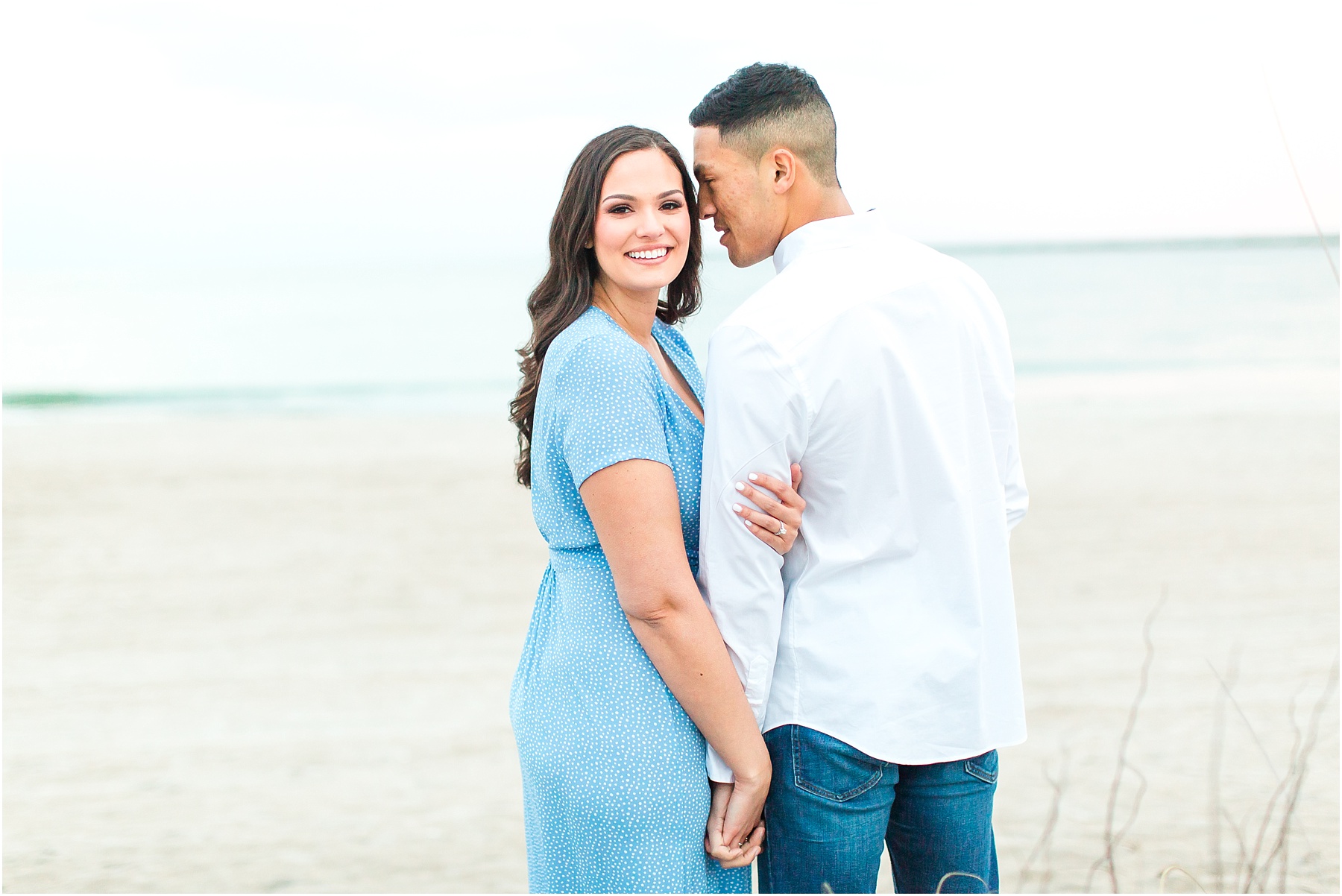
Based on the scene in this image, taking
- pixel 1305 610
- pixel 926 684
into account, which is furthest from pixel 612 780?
pixel 1305 610

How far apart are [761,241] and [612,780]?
42.8 inches

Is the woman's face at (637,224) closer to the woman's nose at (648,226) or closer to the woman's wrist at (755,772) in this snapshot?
the woman's nose at (648,226)

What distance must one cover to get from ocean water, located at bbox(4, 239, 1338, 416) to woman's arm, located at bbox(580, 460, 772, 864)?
1457 cm

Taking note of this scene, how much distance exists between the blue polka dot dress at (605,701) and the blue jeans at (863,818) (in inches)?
5.8

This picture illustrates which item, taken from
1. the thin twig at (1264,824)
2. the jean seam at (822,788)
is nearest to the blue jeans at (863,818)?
the jean seam at (822,788)

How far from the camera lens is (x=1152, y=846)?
390cm

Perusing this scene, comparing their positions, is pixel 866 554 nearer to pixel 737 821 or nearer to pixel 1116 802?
pixel 737 821

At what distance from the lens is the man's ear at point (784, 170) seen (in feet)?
6.86

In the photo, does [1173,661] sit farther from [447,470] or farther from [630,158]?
[447,470]

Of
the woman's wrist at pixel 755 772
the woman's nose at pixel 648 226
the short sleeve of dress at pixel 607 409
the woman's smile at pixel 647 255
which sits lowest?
the woman's wrist at pixel 755 772

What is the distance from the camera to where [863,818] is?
193 centimetres

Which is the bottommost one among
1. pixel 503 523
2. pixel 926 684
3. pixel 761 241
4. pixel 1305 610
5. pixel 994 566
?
pixel 1305 610

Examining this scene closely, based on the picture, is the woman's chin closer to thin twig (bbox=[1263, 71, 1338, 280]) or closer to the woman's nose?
the woman's nose

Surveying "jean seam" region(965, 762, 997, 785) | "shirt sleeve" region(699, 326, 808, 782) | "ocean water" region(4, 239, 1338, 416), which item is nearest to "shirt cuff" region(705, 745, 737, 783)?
"shirt sleeve" region(699, 326, 808, 782)
